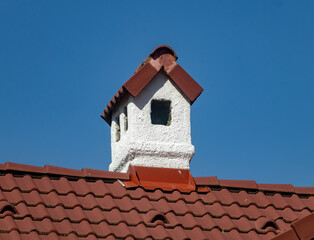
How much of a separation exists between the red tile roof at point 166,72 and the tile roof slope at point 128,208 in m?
1.23

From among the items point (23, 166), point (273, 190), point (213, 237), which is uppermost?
point (23, 166)

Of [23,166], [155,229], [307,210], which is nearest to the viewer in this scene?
[155,229]

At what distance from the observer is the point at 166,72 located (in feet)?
31.5

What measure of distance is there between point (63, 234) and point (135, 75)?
2793mm

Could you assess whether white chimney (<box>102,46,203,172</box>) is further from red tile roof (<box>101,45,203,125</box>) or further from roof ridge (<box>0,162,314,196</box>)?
roof ridge (<box>0,162,314,196</box>)

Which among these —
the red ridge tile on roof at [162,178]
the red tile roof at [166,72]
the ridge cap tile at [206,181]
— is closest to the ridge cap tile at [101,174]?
the red ridge tile on roof at [162,178]

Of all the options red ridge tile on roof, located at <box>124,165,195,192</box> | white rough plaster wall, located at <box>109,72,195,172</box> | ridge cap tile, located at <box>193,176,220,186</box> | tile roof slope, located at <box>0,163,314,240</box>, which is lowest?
tile roof slope, located at <box>0,163,314,240</box>

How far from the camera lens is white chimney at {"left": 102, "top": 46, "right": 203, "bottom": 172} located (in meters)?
9.27

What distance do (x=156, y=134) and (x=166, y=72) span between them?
0.84 metres

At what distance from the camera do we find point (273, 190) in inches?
365

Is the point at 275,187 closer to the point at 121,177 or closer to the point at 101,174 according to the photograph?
the point at 121,177

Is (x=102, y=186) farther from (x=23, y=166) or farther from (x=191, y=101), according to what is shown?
(x=191, y=101)

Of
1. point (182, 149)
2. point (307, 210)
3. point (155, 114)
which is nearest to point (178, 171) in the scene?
point (182, 149)

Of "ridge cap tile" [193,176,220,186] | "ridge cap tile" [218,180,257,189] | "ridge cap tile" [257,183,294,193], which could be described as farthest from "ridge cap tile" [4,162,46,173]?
"ridge cap tile" [257,183,294,193]
